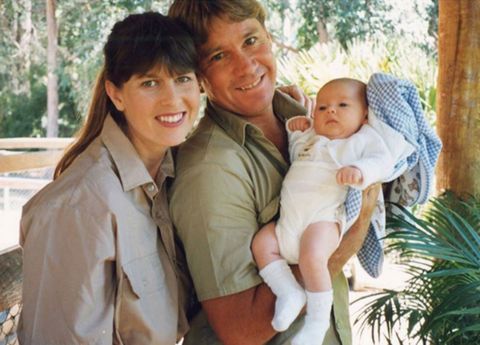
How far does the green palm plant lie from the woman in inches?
27.7

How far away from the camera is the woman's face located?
4.47ft

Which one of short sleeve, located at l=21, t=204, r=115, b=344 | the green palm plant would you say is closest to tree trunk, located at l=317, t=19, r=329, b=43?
the green palm plant

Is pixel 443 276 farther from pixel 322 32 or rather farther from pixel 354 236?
pixel 322 32

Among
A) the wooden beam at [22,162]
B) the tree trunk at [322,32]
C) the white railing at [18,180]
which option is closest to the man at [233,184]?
the white railing at [18,180]

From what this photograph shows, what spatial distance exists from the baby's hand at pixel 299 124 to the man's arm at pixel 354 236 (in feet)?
0.81

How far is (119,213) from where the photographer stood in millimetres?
1280

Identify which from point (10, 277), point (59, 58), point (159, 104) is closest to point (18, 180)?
point (10, 277)

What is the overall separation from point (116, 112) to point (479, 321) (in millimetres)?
1217

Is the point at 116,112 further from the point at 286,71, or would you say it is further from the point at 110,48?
the point at 286,71

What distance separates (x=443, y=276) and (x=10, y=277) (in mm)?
1256

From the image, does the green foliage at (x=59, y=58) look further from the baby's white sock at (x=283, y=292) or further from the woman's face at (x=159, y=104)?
the baby's white sock at (x=283, y=292)

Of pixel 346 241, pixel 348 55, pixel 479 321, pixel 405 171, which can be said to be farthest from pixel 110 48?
pixel 348 55

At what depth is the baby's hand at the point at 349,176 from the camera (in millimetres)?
1363

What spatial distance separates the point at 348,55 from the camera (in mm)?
4812
